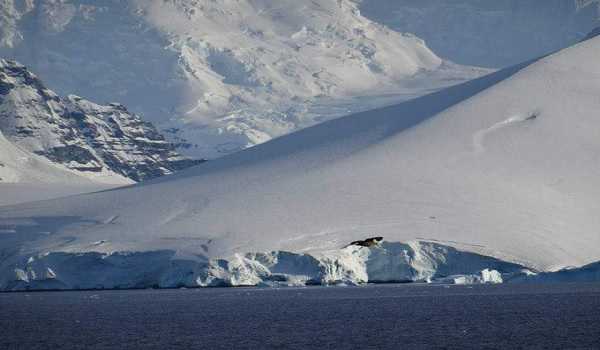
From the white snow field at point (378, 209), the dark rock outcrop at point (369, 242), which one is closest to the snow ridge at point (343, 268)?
the white snow field at point (378, 209)

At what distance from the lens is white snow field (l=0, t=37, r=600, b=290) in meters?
101

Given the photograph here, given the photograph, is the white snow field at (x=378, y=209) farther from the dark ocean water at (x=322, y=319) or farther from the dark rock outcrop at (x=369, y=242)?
the dark ocean water at (x=322, y=319)

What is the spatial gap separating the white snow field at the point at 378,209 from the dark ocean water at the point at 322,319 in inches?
90.4

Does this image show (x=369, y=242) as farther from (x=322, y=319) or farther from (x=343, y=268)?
(x=322, y=319)

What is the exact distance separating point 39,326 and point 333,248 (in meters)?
32.7

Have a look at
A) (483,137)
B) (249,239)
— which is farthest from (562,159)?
(249,239)

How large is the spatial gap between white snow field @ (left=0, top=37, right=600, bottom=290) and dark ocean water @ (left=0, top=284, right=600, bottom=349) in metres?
2.30

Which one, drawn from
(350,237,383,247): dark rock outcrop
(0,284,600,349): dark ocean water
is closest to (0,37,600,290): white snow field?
(350,237,383,247): dark rock outcrop

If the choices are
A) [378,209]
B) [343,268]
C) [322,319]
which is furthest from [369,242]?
[322,319]

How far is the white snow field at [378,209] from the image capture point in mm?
101438

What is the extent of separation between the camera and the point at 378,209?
111 m

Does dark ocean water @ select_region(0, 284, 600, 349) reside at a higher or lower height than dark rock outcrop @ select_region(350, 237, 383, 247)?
lower

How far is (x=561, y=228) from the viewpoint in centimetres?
10712

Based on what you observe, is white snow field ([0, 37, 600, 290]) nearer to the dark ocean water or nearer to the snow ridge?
the snow ridge
